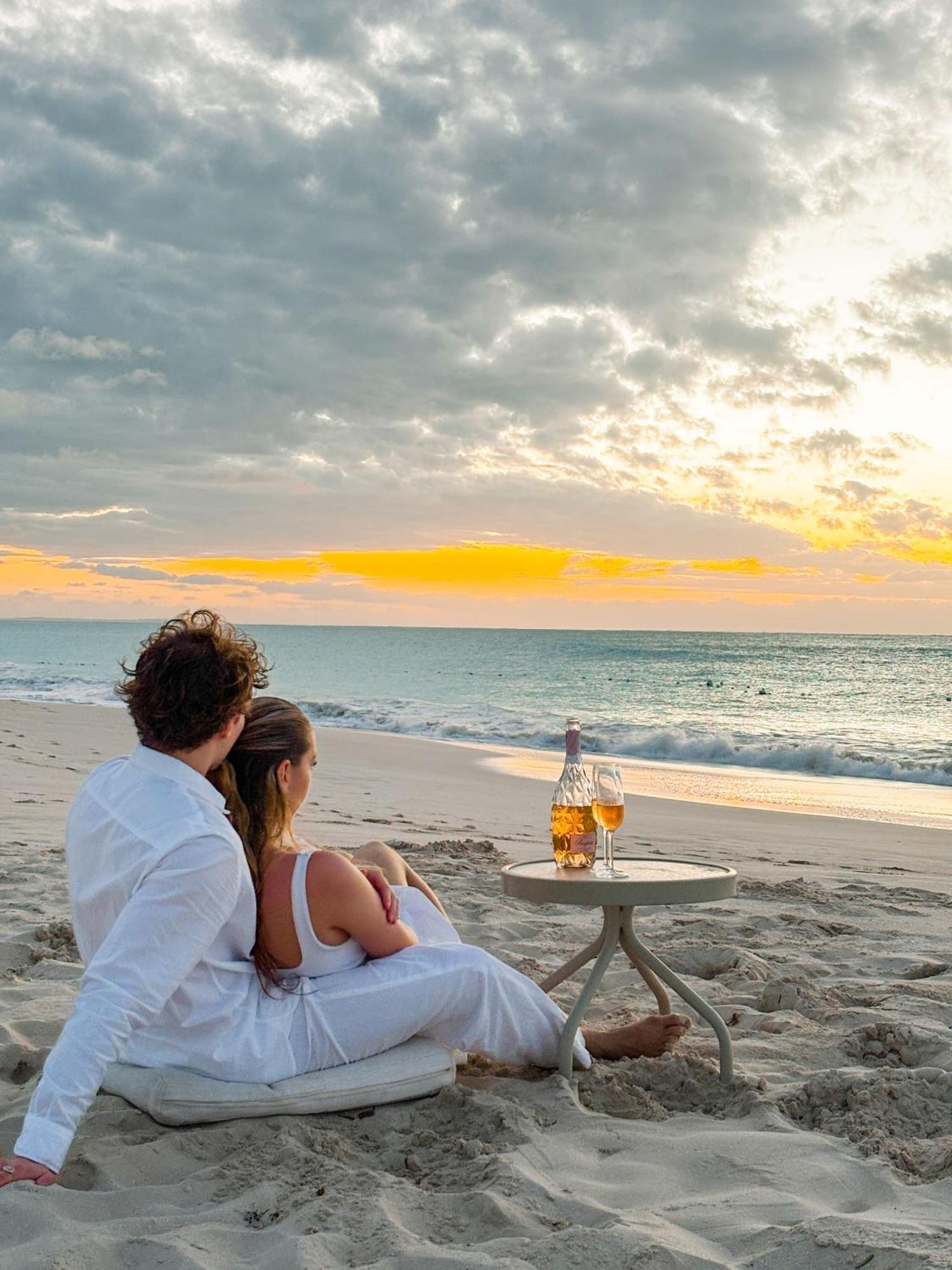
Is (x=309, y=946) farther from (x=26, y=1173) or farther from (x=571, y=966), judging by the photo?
(x=571, y=966)

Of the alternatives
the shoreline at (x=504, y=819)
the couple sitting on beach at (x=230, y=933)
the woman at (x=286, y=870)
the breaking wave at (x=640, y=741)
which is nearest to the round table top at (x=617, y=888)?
A: the couple sitting on beach at (x=230, y=933)

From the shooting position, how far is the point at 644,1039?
366cm

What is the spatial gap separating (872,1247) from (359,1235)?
1059 mm

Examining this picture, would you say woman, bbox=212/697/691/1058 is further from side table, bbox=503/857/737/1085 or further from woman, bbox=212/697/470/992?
side table, bbox=503/857/737/1085

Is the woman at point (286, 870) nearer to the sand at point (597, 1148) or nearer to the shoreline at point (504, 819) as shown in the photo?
the sand at point (597, 1148)

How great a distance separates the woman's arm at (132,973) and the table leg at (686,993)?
1.35 meters

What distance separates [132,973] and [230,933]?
1.55ft

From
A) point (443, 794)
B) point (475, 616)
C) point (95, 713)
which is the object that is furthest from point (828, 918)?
point (475, 616)

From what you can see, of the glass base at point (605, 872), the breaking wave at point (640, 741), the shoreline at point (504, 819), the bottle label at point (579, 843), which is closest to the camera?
the glass base at point (605, 872)

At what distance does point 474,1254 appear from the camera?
2350mm

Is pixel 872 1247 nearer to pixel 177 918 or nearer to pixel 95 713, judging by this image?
pixel 177 918

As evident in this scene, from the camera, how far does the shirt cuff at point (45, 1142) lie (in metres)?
2.46

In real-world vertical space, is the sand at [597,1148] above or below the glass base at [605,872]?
below

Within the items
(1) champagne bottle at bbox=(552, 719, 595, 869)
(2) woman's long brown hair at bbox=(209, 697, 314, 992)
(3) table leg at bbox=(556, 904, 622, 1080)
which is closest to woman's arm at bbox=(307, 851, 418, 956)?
(2) woman's long brown hair at bbox=(209, 697, 314, 992)
